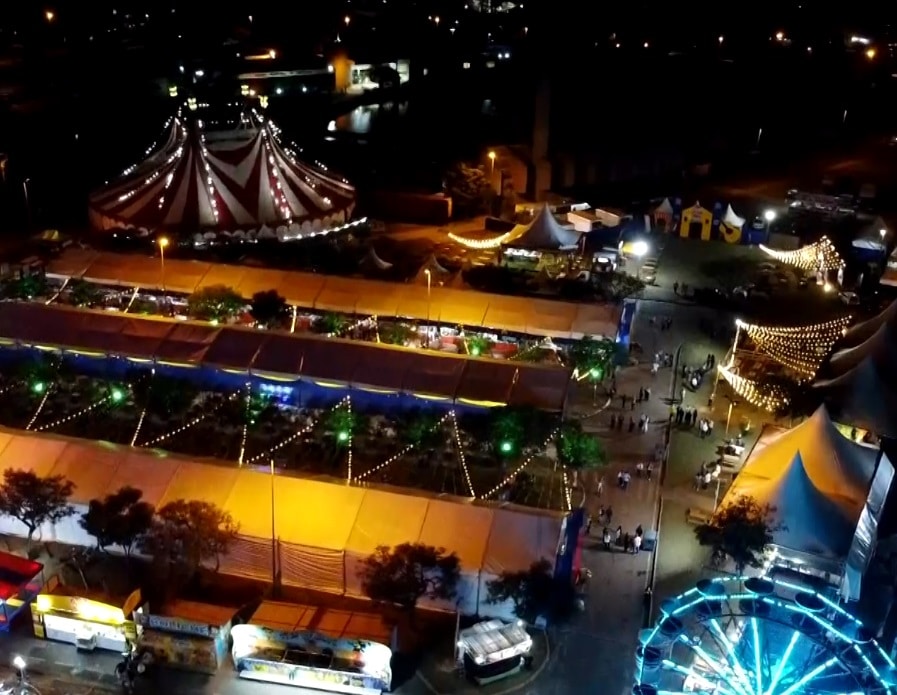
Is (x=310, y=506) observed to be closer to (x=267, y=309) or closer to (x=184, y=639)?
(x=184, y=639)

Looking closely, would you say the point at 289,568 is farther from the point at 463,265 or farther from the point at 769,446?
the point at 463,265

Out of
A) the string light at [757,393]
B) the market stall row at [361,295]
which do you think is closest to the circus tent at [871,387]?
the string light at [757,393]

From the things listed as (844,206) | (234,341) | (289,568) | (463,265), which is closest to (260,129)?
(463,265)

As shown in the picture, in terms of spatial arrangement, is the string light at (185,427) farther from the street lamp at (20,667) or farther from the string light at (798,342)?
the string light at (798,342)

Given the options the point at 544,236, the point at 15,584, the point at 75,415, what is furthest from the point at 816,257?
the point at 15,584

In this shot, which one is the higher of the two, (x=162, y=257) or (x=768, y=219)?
(x=162, y=257)
